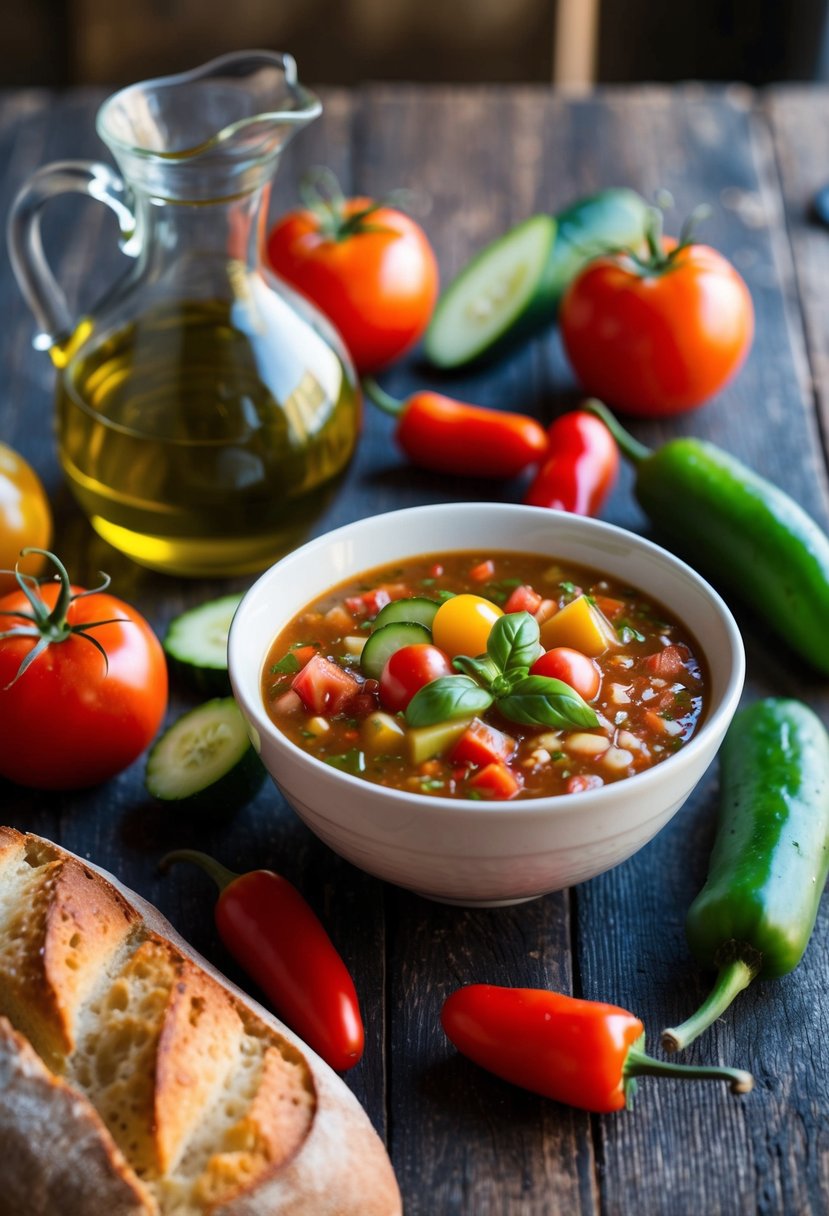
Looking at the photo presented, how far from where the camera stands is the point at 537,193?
4.98 metres

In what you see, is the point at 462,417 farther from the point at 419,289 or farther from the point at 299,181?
the point at 299,181

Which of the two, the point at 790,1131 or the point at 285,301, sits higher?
the point at 285,301

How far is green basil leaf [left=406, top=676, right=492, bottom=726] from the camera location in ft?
7.56

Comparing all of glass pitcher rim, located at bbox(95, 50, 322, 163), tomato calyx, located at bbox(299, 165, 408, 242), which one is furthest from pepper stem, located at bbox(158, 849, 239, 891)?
tomato calyx, located at bbox(299, 165, 408, 242)

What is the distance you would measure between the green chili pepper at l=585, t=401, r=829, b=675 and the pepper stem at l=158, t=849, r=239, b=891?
4.61 feet

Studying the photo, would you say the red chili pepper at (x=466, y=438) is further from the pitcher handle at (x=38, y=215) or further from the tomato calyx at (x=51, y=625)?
the tomato calyx at (x=51, y=625)

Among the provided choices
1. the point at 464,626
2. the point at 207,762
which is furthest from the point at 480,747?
the point at 207,762

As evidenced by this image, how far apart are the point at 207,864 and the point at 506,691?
2.10 feet

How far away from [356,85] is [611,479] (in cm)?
503

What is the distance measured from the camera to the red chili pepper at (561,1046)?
215 centimetres

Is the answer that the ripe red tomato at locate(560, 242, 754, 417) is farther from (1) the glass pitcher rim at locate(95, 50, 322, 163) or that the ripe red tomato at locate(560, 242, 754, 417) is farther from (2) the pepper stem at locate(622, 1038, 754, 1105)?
(2) the pepper stem at locate(622, 1038, 754, 1105)

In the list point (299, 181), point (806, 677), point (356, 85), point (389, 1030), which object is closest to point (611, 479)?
point (806, 677)

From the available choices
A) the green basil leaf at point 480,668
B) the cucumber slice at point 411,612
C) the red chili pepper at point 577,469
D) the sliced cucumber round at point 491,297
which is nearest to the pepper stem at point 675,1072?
the green basil leaf at point 480,668

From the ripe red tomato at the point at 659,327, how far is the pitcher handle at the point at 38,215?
134 cm
